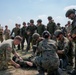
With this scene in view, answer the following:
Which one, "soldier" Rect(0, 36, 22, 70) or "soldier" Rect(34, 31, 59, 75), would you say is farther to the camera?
"soldier" Rect(0, 36, 22, 70)

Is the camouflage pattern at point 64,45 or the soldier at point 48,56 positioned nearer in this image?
the soldier at point 48,56

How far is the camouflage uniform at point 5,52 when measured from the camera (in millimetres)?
7352

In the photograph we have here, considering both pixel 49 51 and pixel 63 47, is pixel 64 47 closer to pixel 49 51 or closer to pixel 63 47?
pixel 63 47

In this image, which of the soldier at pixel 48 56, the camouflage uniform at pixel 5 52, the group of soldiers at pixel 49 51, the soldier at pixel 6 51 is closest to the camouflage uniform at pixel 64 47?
the group of soldiers at pixel 49 51

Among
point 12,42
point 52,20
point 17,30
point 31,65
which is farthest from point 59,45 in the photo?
point 17,30

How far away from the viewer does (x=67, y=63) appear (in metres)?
7.97

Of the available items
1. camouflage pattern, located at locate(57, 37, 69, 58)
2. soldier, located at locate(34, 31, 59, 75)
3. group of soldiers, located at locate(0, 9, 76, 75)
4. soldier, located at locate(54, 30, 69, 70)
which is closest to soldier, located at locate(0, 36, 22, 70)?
group of soldiers, located at locate(0, 9, 76, 75)

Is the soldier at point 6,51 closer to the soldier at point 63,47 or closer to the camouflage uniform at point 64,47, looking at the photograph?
the soldier at point 63,47

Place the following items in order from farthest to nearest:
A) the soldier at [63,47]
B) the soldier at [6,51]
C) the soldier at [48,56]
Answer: the soldier at [63,47] → the soldier at [6,51] → the soldier at [48,56]

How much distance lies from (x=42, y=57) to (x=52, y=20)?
6.42 m

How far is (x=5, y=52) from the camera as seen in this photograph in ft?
24.6

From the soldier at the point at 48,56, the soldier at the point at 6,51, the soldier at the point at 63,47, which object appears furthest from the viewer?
the soldier at the point at 63,47

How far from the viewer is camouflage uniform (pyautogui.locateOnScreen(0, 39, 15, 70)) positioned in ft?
24.1

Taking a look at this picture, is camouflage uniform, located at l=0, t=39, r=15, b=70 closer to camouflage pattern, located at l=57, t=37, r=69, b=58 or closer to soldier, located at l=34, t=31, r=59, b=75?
soldier, located at l=34, t=31, r=59, b=75
